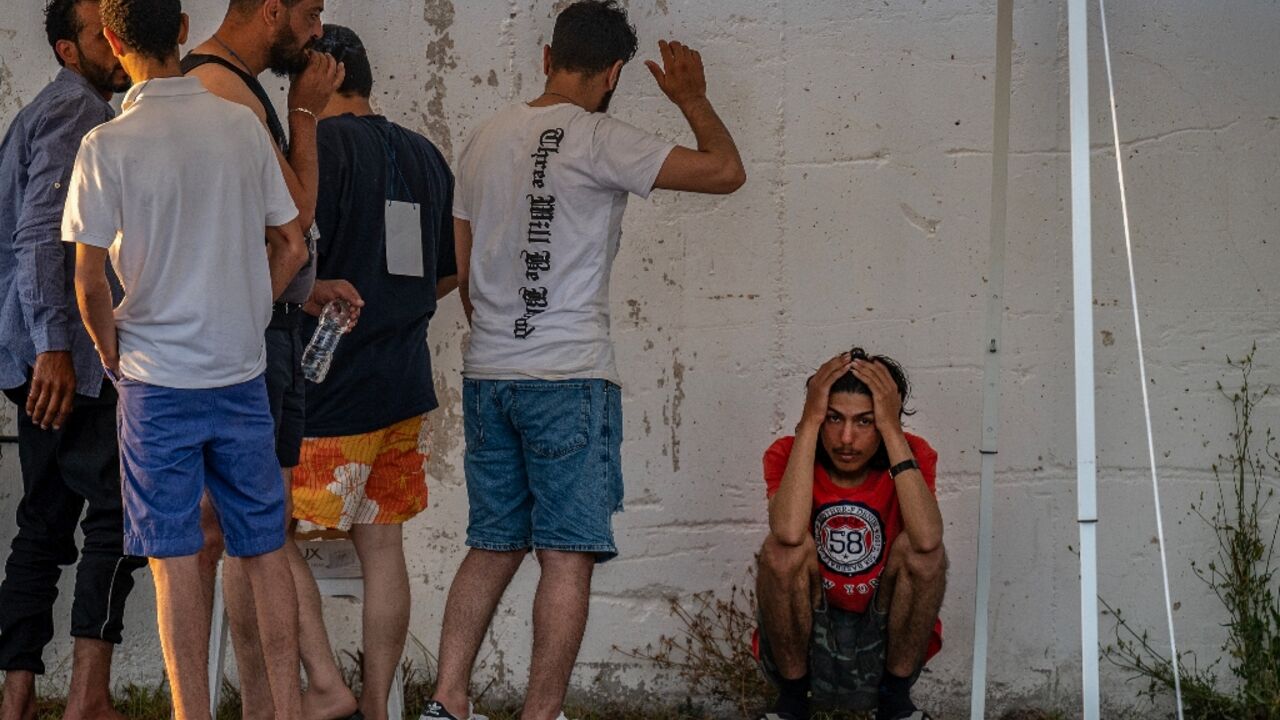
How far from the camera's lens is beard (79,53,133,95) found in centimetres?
367

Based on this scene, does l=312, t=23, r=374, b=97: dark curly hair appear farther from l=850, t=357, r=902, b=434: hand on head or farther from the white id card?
l=850, t=357, r=902, b=434: hand on head

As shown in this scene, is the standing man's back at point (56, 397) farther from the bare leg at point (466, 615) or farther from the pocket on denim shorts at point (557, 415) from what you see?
the pocket on denim shorts at point (557, 415)

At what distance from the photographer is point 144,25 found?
305cm

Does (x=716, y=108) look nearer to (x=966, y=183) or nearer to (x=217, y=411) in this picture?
(x=966, y=183)

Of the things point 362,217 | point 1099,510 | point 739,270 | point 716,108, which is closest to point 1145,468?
point 1099,510

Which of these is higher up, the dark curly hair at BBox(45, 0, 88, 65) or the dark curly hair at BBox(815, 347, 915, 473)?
the dark curly hair at BBox(45, 0, 88, 65)

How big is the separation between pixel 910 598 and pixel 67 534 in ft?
6.71

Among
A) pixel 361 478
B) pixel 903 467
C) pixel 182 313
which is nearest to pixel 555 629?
pixel 361 478

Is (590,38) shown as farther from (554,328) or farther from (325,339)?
(325,339)

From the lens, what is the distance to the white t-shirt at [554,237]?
138 inches

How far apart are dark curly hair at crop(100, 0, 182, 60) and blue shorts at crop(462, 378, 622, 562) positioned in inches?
40.3

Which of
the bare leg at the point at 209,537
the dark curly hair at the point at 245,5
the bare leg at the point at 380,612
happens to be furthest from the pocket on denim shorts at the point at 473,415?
the dark curly hair at the point at 245,5

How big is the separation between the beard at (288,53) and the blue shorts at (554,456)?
81 centimetres

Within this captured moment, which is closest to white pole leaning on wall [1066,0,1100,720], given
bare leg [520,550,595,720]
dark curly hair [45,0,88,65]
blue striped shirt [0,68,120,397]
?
bare leg [520,550,595,720]
